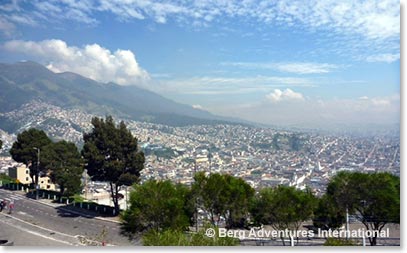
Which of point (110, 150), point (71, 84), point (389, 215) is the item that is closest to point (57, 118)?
point (71, 84)

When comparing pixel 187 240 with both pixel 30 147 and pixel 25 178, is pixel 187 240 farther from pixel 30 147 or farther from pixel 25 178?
pixel 25 178

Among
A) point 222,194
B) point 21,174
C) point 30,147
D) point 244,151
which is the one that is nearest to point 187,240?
point 222,194

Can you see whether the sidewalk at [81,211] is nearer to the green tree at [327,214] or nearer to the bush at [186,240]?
the bush at [186,240]

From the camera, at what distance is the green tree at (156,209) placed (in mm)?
5184

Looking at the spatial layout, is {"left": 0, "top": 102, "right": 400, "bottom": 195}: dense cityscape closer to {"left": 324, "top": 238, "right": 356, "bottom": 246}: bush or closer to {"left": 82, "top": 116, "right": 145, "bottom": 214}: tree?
{"left": 82, "top": 116, "right": 145, "bottom": 214}: tree

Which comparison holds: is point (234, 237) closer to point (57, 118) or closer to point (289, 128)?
point (289, 128)

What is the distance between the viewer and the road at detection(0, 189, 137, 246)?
4975mm

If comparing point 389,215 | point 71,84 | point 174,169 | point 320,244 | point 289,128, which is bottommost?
point 320,244

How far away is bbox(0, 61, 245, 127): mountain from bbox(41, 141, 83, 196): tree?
5.05 ft

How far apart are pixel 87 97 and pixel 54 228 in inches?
72.7

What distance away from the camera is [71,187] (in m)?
8.02

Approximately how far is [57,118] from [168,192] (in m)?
2.02

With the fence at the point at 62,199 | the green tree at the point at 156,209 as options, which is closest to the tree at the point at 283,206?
the green tree at the point at 156,209

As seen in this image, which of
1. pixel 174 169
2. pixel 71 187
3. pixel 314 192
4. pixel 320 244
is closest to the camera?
pixel 320 244
